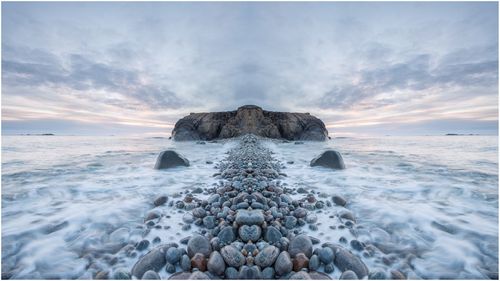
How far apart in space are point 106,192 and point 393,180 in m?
7.18

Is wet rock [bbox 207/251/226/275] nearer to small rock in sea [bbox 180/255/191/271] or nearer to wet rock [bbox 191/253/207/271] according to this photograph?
wet rock [bbox 191/253/207/271]

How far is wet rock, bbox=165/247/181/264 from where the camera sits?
2301 mm

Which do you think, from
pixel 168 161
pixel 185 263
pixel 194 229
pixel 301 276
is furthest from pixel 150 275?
pixel 168 161

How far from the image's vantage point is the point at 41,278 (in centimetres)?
224

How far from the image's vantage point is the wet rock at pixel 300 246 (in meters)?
2.35

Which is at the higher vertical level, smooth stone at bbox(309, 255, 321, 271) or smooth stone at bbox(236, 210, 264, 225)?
smooth stone at bbox(236, 210, 264, 225)

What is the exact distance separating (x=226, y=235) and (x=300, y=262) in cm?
86

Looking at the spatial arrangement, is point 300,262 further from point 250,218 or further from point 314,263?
point 250,218

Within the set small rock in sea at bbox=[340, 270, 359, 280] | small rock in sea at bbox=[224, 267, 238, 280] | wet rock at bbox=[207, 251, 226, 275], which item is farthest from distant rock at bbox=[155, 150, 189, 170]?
small rock in sea at bbox=[340, 270, 359, 280]

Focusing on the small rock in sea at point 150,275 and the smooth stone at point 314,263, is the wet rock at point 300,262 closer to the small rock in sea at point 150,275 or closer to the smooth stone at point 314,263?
the smooth stone at point 314,263

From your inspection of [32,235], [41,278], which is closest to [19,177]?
[32,235]

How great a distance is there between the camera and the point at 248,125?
119ft

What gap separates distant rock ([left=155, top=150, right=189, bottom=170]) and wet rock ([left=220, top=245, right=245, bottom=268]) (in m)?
6.19

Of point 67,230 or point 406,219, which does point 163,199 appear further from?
point 406,219
